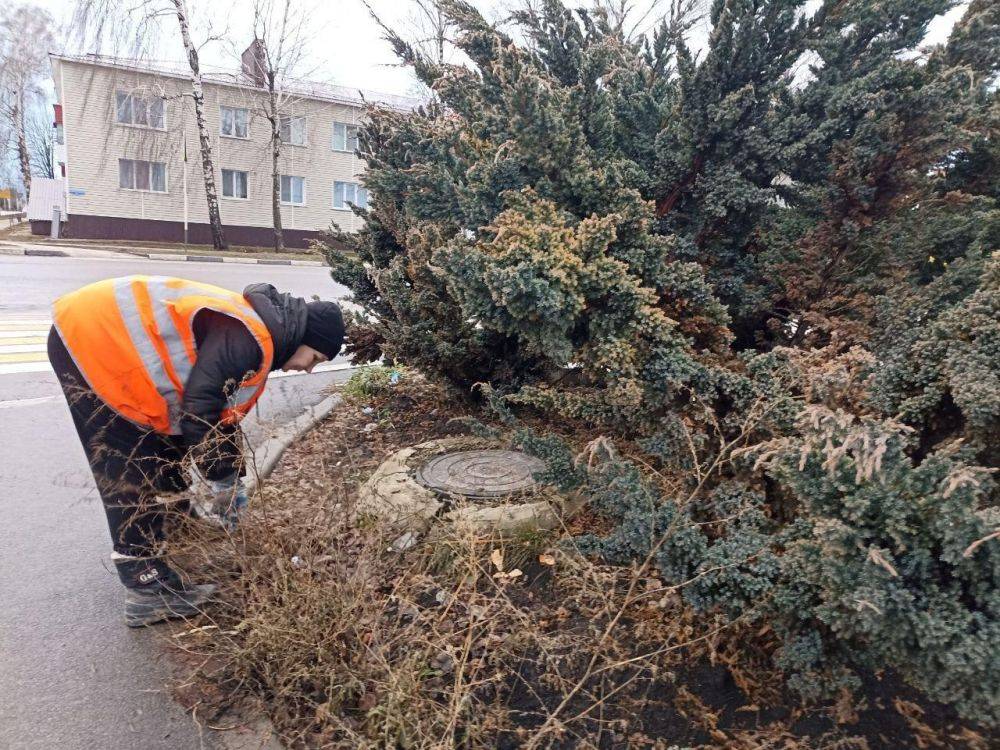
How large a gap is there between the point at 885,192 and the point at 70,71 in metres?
27.7

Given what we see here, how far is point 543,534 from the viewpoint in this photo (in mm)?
2885

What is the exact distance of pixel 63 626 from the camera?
2.61 m

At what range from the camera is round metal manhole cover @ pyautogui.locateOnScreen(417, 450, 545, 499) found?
3.18m

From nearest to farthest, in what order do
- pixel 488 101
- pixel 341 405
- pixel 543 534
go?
pixel 543 534, pixel 488 101, pixel 341 405

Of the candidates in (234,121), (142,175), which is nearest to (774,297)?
(142,175)

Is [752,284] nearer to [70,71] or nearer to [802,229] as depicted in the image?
[802,229]

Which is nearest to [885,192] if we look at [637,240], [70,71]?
[637,240]

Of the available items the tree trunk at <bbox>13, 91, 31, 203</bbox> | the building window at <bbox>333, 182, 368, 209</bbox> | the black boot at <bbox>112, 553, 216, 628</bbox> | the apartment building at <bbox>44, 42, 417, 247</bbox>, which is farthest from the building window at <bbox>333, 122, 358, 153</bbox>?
the black boot at <bbox>112, 553, 216, 628</bbox>

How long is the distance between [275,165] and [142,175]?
5.38m

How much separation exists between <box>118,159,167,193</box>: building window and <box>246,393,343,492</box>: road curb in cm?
2311

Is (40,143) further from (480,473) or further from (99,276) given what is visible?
(480,473)

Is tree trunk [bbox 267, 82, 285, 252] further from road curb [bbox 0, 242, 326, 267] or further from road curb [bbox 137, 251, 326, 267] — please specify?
road curb [bbox 137, 251, 326, 267]

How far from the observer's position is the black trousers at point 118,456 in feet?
8.16

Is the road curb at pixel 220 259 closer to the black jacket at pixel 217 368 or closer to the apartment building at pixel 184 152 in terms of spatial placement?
the apartment building at pixel 184 152
